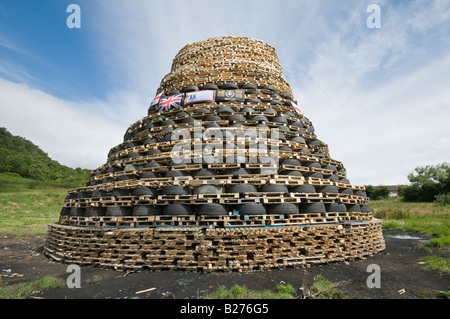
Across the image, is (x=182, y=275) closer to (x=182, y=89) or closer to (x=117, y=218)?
(x=117, y=218)

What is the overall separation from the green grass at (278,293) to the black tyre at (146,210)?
3.35 metres

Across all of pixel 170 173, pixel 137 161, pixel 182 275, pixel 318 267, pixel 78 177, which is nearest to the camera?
pixel 182 275

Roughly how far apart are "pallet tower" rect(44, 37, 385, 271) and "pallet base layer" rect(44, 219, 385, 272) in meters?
0.03

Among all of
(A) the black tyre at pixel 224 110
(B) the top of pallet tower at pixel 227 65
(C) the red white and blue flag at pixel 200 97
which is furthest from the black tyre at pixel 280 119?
(C) the red white and blue flag at pixel 200 97

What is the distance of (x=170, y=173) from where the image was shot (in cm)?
800

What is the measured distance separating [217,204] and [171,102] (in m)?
7.58

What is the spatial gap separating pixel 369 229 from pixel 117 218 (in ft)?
29.8

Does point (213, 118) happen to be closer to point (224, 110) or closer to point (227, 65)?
point (224, 110)

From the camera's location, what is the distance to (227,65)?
13.9 metres

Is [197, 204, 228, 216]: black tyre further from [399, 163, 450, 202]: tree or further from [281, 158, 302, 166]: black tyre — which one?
[399, 163, 450, 202]: tree

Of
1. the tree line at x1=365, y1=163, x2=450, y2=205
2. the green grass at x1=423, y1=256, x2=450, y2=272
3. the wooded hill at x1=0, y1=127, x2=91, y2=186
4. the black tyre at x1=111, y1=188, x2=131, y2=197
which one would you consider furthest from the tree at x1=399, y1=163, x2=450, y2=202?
the wooded hill at x1=0, y1=127, x2=91, y2=186

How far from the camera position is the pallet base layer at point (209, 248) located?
622cm
